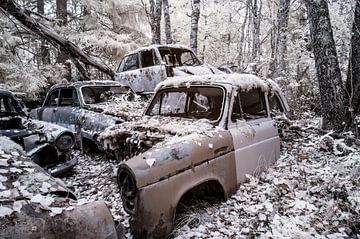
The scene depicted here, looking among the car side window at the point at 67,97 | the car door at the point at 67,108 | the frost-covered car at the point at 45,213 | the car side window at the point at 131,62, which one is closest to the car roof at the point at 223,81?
the frost-covered car at the point at 45,213

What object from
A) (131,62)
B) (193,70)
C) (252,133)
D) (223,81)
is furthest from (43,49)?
(252,133)

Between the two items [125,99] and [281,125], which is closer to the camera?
[281,125]

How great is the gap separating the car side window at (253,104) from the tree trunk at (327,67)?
5.40ft

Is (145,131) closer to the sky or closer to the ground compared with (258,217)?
closer to the sky

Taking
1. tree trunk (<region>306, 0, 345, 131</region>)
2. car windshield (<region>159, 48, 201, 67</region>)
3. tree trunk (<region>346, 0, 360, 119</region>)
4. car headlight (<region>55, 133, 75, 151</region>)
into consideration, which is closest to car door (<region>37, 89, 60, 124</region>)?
car headlight (<region>55, 133, 75, 151</region>)

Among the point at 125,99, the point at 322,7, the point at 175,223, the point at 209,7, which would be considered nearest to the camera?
the point at 175,223

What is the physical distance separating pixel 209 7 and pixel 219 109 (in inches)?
877

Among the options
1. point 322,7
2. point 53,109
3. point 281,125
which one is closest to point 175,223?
point 281,125

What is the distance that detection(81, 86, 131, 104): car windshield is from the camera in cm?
784

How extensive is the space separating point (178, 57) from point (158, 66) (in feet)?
3.04

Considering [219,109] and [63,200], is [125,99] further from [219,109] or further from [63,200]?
[63,200]

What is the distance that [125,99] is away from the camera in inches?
320

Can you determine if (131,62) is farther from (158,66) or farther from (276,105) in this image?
(276,105)

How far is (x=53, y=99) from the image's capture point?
344 inches
